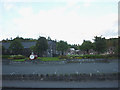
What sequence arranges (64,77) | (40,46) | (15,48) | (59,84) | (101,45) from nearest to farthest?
(59,84), (64,77), (101,45), (15,48), (40,46)

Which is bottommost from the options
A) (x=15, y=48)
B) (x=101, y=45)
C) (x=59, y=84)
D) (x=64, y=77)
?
(x=59, y=84)

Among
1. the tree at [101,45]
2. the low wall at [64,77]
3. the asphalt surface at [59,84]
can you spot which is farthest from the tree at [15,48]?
the tree at [101,45]

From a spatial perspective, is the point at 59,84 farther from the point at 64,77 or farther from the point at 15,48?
the point at 15,48

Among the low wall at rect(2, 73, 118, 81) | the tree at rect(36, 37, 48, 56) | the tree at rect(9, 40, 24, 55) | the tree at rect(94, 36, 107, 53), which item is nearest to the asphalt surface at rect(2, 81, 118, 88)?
the low wall at rect(2, 73, 118, 81)

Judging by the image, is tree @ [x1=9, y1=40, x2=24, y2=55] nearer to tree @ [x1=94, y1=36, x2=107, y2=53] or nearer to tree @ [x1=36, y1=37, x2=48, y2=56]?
tree @ [x1=36, y1=37, x2=48, y2=56]

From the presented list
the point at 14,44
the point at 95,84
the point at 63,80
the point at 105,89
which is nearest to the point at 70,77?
the point at 63,80

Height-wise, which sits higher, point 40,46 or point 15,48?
point 40,46

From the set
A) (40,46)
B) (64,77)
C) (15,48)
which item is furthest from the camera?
(40,46)

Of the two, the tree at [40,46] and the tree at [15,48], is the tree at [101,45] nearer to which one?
the tree at [15,48]

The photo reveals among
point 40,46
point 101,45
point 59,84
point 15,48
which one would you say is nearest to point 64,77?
point 59,84

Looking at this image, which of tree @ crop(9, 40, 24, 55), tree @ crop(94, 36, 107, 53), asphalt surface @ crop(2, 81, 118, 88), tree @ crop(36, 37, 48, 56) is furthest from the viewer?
tree @ crop(36, 37, 48, 56)

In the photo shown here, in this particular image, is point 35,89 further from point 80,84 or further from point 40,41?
point 40,41

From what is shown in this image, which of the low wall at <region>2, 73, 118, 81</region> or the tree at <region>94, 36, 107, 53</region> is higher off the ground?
the tree at <region>94, 36, 107, 53</region>

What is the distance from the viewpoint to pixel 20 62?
11.4m
